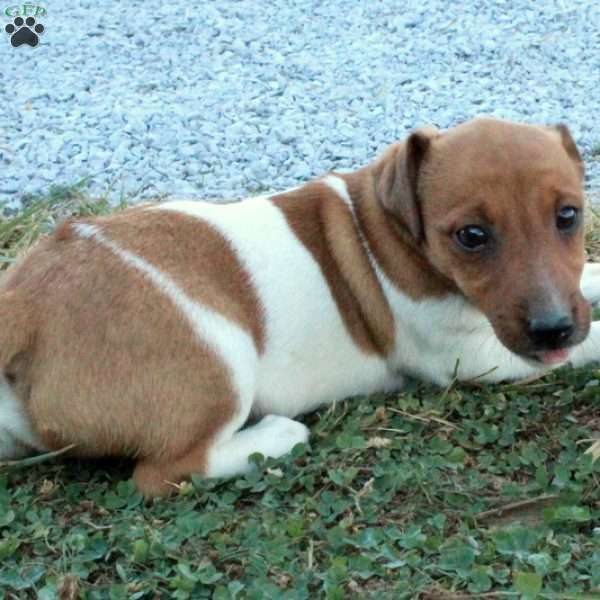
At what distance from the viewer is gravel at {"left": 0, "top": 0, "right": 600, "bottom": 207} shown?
9.00 metres

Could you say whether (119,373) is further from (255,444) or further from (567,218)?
(567,218)

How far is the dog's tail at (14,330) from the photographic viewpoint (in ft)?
16.1

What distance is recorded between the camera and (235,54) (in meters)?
10.7

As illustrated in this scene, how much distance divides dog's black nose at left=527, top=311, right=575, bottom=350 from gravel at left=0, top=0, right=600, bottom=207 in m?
3.88

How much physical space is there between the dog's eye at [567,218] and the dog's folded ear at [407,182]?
0.63 m

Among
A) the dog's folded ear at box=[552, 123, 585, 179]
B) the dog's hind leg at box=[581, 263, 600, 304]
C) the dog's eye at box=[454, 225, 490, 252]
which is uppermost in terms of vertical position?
the dog's folded ear at box=[552, 123, 585, 179]

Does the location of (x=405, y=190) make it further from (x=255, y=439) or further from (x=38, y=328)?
(x=38, y=328)

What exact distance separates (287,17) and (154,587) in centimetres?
804

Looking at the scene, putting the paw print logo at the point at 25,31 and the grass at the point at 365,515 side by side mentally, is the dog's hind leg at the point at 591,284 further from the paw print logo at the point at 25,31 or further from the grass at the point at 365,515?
the paw print logo at the point at 25,31

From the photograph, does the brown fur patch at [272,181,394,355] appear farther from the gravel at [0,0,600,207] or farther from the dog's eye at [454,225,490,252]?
the gravel at [0,0,600,207]

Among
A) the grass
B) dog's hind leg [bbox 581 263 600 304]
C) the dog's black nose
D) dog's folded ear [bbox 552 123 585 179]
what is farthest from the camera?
dog's hind leg [bbox 581 263 600 304]

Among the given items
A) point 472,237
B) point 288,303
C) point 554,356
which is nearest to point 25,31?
point 288,303

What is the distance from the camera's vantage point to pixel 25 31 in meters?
11.2

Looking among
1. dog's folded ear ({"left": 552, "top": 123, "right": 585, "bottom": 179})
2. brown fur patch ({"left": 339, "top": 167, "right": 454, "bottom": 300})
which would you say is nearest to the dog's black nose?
brown fur patch ({"left": 339, "top": 167, "right": 454, "bottom": 300})
